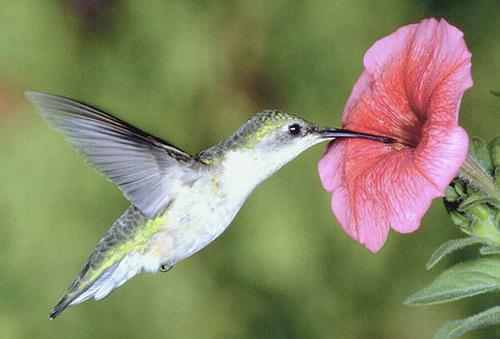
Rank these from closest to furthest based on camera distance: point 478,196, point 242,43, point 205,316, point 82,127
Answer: point 478,196
point 82,127
point 205,316
point 242,43

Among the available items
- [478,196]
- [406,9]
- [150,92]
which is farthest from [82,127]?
[406,9]

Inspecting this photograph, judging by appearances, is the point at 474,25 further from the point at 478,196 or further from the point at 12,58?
the point at 478,196

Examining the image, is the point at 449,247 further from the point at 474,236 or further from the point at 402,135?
the point at 402,135

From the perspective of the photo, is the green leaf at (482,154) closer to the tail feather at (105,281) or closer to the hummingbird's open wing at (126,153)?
the hummingbird's open wing at (126,153)

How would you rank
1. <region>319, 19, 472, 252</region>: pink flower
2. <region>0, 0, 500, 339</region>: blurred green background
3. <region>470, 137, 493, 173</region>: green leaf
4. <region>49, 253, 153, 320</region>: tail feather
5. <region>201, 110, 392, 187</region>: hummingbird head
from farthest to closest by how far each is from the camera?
<region>0, 0, 500, 339</region>: blurred green background < <region>49, 253, 153, 320</region>: tail feather < <region>201, 110, 392, 187</region>: hummingbird head < <region>470, 137, 493, 173</region>: green leaf < <region>319, 19, 472, 252</region>: pink flower

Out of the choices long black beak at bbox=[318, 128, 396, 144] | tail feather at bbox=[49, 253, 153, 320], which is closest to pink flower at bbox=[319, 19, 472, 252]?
long black beak at bbox=[318, 128, 396, 144]

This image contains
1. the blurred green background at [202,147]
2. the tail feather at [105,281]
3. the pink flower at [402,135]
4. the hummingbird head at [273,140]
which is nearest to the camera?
the pink flower at [402,135]

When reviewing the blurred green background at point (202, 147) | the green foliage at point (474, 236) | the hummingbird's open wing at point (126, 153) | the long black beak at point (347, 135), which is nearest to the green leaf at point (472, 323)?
the green foliage at point (474, 236)

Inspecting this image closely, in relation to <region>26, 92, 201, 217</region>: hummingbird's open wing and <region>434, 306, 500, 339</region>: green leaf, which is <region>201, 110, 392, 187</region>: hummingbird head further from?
<region>434, 306, 500, 339</region>: green leaf
